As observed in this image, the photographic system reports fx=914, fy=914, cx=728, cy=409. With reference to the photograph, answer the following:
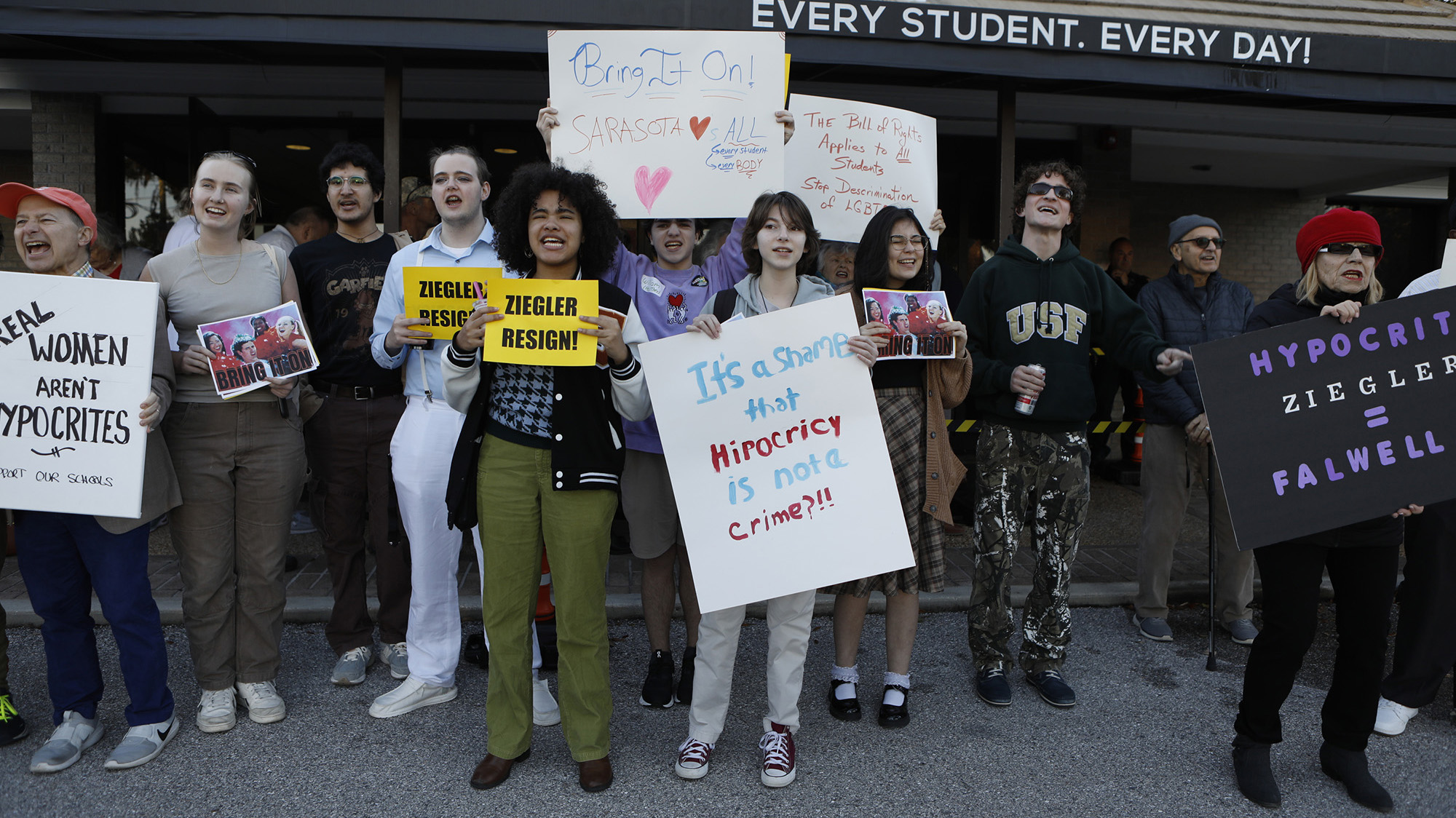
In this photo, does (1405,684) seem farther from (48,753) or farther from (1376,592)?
(48,753)

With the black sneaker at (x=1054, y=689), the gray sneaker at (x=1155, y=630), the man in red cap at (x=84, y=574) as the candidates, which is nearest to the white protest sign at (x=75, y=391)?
the man in red cap at (x=84, y=574)

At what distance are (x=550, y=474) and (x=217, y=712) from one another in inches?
70.6

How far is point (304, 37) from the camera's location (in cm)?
571

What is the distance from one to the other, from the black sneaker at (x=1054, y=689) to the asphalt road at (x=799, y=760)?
6cm

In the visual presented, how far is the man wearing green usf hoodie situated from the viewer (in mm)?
3896

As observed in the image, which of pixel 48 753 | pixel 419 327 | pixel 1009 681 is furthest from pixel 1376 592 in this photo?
pixel 48 753

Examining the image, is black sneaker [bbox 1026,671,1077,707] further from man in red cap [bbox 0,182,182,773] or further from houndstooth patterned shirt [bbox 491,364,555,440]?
man in red cap [bbox 0,182,182,773]

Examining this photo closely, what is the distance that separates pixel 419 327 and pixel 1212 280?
13.5 feet

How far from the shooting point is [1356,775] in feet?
10.6

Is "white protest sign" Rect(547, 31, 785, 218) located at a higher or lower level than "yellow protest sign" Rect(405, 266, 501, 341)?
higher

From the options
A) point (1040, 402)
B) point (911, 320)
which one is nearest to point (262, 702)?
point (911, 320)

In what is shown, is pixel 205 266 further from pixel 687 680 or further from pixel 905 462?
pixel 905 462

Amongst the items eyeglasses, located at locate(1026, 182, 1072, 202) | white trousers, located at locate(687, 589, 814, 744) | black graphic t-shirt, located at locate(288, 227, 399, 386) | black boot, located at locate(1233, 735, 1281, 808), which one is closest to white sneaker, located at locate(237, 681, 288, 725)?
black graphic t-shirt, located at locate(288, 227, 399, 386)

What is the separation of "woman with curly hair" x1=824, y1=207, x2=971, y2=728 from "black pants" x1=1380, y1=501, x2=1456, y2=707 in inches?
72.4
